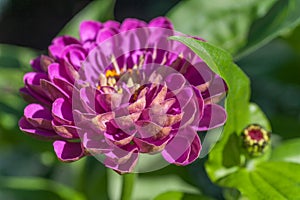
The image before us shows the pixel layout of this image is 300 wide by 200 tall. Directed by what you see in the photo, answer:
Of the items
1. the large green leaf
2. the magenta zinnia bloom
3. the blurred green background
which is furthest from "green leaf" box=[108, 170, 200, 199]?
the magenta zinnia bloom

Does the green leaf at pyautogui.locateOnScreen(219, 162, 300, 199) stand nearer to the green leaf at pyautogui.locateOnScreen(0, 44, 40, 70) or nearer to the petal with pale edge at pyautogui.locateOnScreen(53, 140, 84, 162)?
the petal with pale edge at pyautogui.locateOnScreen(53, 140, 84, 162)

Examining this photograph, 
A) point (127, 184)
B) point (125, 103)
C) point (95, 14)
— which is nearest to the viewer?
point (125, 103)

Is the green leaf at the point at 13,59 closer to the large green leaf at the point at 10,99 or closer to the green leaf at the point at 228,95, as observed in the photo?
the large green leaf at the point at 10,99

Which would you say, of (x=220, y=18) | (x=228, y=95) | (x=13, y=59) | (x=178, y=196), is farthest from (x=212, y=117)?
(x=13, y=59)

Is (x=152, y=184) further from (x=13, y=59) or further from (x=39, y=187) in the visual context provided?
(x=13, y=59)

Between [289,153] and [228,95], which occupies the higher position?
[228,95]

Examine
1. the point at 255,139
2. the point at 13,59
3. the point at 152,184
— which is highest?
the point at 255,139
